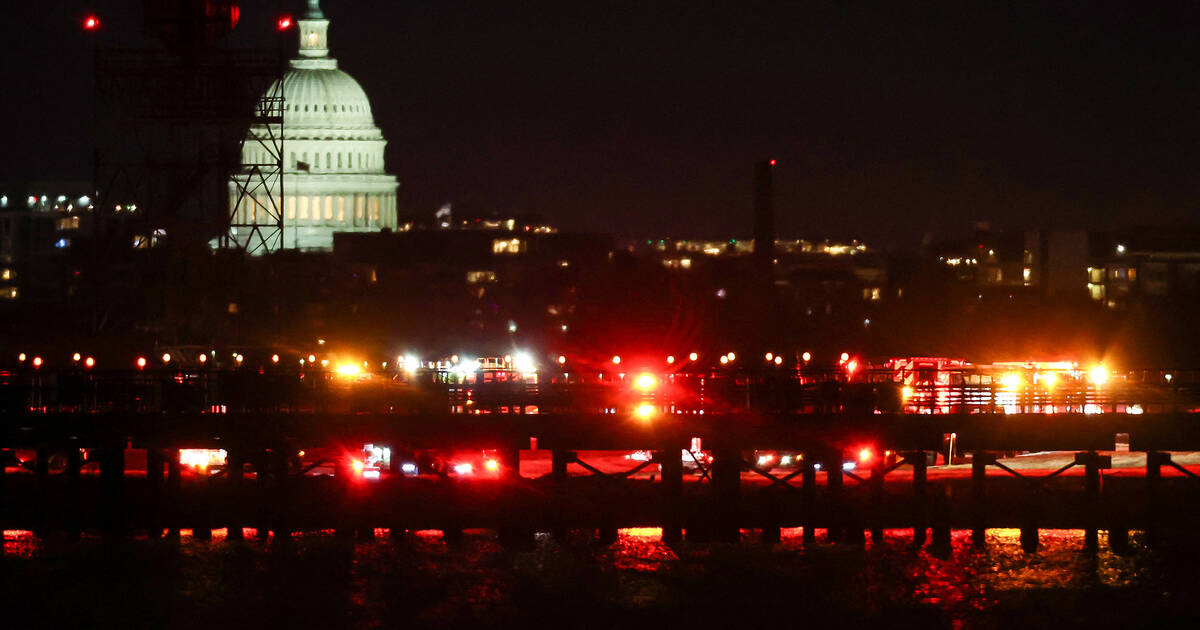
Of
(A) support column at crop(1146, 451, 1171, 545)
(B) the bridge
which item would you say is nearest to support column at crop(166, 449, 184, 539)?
(B) the bridge

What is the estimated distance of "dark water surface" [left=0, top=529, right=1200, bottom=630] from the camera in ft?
164

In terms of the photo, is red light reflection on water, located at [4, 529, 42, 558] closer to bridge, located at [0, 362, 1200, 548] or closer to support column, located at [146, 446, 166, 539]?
bridge, located at [0, 362, 1200, 548]

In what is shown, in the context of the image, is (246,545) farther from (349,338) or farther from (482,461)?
(349,338)

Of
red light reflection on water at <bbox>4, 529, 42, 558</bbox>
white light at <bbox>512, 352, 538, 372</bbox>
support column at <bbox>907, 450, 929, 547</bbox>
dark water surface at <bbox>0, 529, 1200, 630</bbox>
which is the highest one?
white light at <bbox>512, 352, 538, 372</bbox>

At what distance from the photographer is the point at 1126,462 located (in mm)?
65562

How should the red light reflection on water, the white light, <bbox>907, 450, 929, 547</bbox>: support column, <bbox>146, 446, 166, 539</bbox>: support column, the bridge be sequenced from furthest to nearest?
the white light, the red light reflection on water, <bbox>146, 446, 166, 539</bbox>: support column, <bbox>907, 450, 929, 547</bbox>: support column, the bridge

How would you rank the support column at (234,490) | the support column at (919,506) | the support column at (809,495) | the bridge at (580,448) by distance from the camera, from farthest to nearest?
the support column at (234,490) < the support column at (919,506) < the support column at (809,495) < the bridge at (580,448)

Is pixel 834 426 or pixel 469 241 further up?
pixel 469 241

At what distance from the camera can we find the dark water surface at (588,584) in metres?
49.9

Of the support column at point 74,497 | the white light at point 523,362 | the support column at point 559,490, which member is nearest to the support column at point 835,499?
the support column at point 559,490

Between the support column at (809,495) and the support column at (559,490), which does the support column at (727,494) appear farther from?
the support column at (559,490)

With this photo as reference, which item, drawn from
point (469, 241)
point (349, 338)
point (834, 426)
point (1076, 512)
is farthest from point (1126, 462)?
point (469, 241)

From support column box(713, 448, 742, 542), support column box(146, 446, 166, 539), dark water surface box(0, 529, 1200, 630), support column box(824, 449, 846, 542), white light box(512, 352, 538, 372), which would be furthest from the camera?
white light box(512, 352, 538, 372)

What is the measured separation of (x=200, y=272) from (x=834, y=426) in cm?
5147
